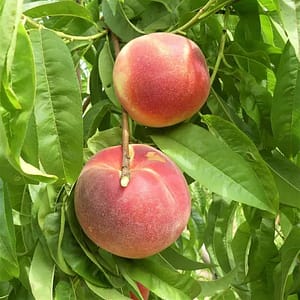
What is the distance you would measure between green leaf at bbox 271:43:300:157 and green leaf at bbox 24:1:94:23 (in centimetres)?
21

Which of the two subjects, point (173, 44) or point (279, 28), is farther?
point (279, 28)

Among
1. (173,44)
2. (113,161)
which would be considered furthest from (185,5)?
(113,161)

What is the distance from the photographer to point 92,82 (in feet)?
2.70

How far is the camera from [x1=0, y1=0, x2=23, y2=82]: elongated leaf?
42 centimetres

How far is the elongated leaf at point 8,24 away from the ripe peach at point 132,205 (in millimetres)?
198

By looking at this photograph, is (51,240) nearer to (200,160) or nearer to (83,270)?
(83,270)

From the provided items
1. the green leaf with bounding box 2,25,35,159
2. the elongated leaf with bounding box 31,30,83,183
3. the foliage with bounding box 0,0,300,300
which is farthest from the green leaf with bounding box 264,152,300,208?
the green leaf with bounding box 2,25,35,159

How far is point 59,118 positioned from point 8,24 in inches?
6.5

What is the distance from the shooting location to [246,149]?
2.10ft

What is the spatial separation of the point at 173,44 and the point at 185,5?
0.34ft

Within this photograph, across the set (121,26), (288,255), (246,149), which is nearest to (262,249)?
(288,255)

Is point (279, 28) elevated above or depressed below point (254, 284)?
above

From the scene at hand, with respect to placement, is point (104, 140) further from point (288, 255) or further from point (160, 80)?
point (288, 255)

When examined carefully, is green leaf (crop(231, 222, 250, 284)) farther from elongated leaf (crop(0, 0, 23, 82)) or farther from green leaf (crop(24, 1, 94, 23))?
elongated leaf (crop(0, 0, 23, 82))
